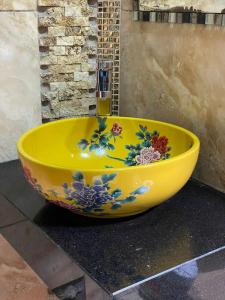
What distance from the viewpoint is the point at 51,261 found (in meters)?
0.73

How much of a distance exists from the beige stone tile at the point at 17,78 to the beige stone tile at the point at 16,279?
255 millimetres

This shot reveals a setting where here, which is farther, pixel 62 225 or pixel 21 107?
pixel 21 107

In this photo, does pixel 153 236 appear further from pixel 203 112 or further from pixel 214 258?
pixel 203 112

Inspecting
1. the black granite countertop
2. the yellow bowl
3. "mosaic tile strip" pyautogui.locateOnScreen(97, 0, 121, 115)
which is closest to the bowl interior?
the yellow bowl

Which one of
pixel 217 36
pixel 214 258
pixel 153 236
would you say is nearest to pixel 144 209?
pixel 153 236

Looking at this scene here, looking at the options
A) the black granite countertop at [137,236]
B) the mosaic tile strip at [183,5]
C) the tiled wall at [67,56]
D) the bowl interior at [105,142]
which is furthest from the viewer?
the tiled wall at [67,56]

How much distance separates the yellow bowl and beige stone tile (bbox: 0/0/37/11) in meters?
0.30

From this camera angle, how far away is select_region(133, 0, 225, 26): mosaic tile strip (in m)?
0.84

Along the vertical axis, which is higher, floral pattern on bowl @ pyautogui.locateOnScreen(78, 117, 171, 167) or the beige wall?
the beige wall

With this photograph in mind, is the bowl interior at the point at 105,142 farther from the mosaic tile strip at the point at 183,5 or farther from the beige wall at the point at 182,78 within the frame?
the mosaic tile strip at the point at 183,5

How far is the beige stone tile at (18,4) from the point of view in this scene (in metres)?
0.98

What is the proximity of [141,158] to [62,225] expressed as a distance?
289 mm

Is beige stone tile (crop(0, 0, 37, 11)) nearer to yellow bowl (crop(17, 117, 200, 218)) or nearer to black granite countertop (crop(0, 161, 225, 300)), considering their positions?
yellow bowl (crop(17, 117, 200, 218))

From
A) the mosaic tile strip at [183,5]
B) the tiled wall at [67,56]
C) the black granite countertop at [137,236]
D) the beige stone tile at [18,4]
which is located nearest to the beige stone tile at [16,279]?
the black granite countertop at [137,236]
